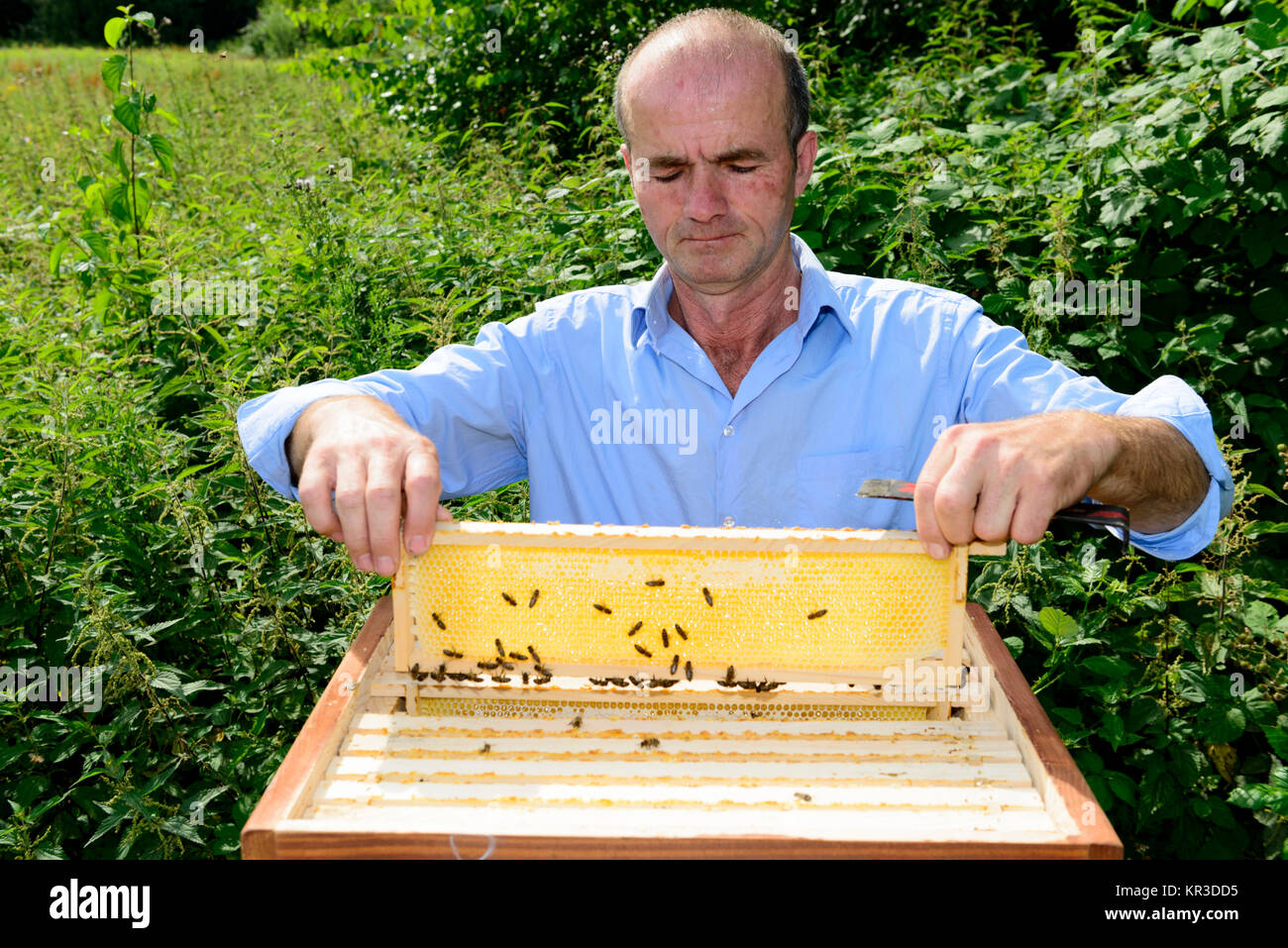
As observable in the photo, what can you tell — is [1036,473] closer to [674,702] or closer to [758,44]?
[674,702]

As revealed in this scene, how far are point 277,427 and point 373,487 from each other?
51cm

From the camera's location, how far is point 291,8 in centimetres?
905

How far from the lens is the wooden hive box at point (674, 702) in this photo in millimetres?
1480

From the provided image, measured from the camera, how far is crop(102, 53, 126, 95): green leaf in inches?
161

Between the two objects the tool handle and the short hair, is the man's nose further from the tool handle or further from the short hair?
the tool handle

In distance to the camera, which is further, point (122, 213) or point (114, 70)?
point (122, 213)

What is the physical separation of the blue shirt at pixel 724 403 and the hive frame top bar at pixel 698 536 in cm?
85

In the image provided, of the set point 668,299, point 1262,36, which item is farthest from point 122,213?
point 1262,36

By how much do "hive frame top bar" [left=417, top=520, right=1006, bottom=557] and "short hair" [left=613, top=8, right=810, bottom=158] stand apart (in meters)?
1.47

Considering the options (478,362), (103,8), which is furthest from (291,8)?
(103,8)

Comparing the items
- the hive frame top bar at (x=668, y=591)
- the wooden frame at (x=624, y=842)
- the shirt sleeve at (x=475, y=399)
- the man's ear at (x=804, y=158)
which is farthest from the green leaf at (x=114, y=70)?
the wooden frame at (x=624, y=842)

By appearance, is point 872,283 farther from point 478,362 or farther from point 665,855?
point 665,855

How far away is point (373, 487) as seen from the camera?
70.9 inches

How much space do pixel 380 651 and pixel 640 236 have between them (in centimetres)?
309
